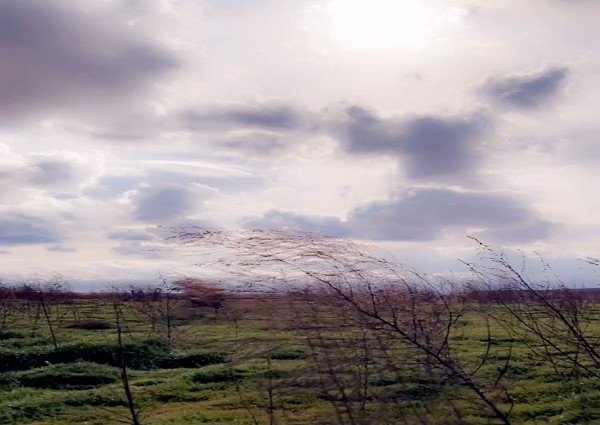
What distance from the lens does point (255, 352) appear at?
4.49 meters

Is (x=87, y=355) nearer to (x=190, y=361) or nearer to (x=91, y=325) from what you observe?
(x=190, y=361)

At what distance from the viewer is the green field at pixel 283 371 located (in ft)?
13.9

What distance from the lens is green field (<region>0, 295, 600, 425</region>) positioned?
167 inches

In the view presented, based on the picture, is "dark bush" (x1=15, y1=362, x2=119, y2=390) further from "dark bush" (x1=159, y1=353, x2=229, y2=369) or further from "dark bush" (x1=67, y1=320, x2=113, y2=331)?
"dark bush" (x1=67, y1=320, x2=113, y2=331)

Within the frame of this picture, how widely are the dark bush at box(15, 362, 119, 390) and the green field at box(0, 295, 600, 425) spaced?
0.04 meters

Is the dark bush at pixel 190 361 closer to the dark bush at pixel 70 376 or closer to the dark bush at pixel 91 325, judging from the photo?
the dark bush at pixel 70 376

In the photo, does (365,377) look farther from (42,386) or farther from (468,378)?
(42,386)

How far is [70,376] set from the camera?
15383mm

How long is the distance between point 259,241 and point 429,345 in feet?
3.78

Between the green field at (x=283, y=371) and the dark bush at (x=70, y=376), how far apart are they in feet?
0.13

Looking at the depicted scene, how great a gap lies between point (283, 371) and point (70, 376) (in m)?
11.9

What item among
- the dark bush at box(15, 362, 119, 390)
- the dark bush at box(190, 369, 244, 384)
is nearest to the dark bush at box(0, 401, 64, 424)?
the dark bush at box(15, 362, 119, 390)

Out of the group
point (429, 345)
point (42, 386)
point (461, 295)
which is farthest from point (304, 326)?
point (42, 386)

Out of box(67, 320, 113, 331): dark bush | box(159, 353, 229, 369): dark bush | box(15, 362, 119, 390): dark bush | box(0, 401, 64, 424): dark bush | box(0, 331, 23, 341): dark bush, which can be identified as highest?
box(67, 320, 113, 331): dark bush
